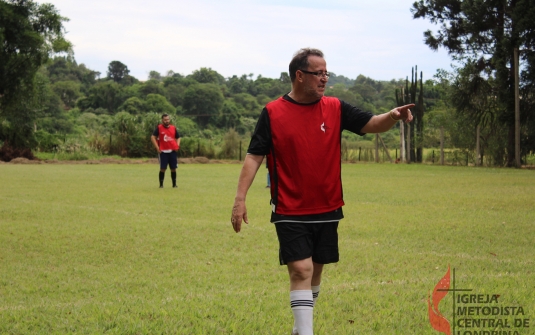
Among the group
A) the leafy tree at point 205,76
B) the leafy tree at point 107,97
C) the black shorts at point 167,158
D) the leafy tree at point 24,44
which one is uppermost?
the leafy tree at point 205,76

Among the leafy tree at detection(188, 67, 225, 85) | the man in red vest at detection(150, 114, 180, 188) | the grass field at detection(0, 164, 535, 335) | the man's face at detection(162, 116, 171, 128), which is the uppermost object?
the leafy tree at detection(188, 67, 225, 85)

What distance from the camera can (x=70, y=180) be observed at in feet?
80.4

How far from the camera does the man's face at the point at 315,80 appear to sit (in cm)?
495

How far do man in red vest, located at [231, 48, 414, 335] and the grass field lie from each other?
757 millimetres

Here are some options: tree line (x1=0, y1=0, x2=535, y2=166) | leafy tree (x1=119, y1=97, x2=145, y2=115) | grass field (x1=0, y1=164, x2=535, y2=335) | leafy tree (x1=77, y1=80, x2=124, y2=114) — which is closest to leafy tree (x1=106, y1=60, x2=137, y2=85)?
leafy tree (x1=77, y1=80, x2=124, y2=114)

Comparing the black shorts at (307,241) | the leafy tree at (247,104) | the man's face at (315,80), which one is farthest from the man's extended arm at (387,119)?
the leafy tree at (247,104)

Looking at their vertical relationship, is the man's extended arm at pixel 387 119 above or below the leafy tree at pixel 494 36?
below

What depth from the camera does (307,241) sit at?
194 inches

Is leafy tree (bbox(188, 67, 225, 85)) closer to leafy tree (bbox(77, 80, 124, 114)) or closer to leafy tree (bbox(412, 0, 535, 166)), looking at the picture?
leafy tree (bbox(77, 80, 124, 114))

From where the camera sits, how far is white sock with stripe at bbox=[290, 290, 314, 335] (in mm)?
4715

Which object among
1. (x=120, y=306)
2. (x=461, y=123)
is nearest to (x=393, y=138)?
(x=461, y=123)

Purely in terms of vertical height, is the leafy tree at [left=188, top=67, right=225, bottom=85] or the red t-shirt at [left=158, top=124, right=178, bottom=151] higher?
the leafy tree at [left=188, top=67, right=225, bottom=85]

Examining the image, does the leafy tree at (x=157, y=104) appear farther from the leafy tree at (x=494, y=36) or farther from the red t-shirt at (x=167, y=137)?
the red t-shirt at (x=167, y=137)

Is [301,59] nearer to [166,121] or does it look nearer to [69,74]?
[166,121]
